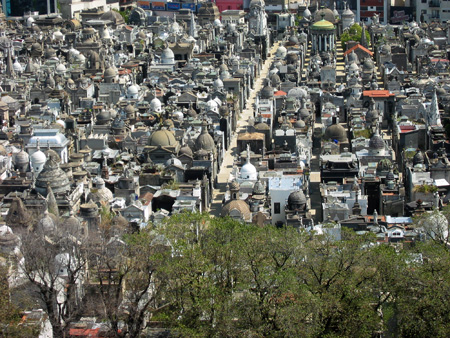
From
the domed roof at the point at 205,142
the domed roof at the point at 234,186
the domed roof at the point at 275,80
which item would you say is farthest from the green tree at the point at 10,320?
Result: the domed roof at the point at 275,80

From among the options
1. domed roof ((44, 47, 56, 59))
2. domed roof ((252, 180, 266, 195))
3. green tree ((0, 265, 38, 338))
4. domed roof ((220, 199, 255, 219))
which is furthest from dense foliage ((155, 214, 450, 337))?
domed roof ((44, 47, 56, 59))

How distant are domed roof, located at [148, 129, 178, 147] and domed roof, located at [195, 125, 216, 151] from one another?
2363 mm

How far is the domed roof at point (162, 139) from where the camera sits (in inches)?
4173

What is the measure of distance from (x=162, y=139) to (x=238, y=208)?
912 inches

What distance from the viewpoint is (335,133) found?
112312mm

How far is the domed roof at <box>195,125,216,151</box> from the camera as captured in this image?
10631cm

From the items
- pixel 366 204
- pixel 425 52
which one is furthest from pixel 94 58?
pixel 366 204

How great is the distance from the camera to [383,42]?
180 meters

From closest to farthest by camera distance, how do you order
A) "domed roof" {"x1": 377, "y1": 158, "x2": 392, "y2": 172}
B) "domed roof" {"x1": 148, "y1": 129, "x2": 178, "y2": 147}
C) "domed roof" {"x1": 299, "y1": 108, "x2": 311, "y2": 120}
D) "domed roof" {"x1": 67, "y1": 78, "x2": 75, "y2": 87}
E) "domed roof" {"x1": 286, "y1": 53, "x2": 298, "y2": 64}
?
"domed roof" {"x1": 377, "y1": 158, "x2": 392, "y2": 172}
"domed roof" {"x1": 148, "y1": 129, "x2": 178, "y2": 147}
"domed roof" {"x1": 299, "y1": 108, "x2": 311, "y2": 120}
"domed roof" {"x1": 67, "y1": 78, "x2": 75, "y2": 87}
"domed roof" {"x1": 286, "y1": 53, "x2": 298, "y2": 64}

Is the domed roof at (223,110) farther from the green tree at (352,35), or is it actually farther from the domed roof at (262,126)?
the green tree at (352,35)

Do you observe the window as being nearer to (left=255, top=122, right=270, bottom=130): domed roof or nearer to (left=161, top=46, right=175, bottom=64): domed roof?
(left=255, top=122, right=270, bottom=130): domed roof

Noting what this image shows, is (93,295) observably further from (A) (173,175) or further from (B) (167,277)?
(A) (173,175)

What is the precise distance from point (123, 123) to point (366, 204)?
4058 centimetres

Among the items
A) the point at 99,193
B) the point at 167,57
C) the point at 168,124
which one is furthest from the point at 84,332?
the point at 167,57
